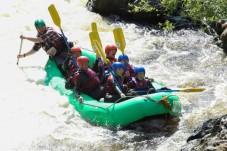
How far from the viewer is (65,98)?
7.04m

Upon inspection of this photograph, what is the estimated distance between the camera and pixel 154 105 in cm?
607

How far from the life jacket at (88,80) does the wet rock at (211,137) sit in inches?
104

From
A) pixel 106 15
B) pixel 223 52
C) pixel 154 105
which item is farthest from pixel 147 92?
pixel 106 15

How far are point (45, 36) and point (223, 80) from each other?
3.66m

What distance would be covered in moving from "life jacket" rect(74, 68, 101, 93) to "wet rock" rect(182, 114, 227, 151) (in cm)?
265

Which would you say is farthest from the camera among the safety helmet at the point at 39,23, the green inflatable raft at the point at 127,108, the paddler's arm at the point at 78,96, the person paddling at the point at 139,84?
the safety helmet at the point at 39,23

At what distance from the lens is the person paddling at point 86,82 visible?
266 inches

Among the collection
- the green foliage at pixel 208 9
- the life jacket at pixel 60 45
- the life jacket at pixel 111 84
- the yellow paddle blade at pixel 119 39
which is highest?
the green foliage at pixel 208 9

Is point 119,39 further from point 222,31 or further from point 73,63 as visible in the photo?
point 222,31

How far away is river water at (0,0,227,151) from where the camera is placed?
6082 millimetres

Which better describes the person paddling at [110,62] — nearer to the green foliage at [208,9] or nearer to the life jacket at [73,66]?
the life jacket at [73,66]

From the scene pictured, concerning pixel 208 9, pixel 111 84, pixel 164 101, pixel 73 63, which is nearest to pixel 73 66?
pixel 73 63

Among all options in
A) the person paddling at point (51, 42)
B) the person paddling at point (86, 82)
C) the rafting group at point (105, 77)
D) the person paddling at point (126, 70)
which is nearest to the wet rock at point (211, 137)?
the rafting group at point (105, 77)

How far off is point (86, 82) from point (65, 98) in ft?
1.72
